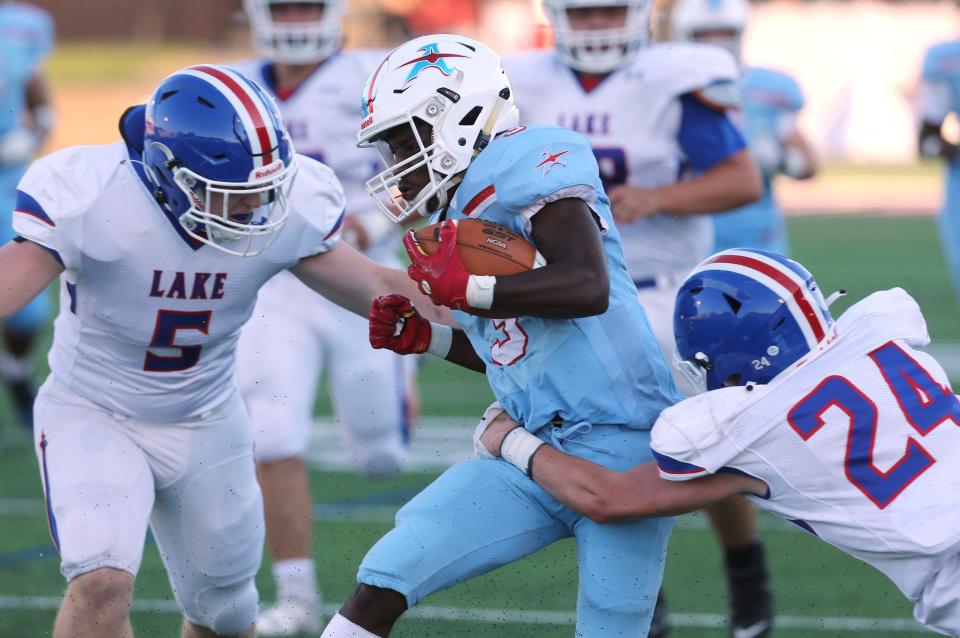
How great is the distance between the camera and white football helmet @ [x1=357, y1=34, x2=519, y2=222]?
3180mm

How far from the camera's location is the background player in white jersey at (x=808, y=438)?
2990 millimetres

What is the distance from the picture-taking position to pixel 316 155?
18.1 feet

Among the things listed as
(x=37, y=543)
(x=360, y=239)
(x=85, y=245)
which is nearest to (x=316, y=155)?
(x=360, y=239)

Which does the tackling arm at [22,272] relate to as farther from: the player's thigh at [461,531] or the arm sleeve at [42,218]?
the player's thigh at [461,531]

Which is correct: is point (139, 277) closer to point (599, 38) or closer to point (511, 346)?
point (511, 346)

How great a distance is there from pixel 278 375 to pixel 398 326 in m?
1.86

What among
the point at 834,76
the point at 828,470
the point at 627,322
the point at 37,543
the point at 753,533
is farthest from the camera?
the point at 834,76

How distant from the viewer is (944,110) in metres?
7.90

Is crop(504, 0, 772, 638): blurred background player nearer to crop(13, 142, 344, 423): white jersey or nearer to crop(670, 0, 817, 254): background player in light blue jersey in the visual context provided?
crop(13, 142, 344, 423): white jersey

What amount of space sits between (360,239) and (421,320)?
2001 mm

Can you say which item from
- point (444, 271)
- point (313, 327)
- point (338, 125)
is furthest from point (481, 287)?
point (338, 125)

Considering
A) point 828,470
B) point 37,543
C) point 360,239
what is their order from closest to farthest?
point 828,470 → point 360,239 → point 37,543

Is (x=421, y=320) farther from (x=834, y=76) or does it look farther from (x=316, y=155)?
(x=834, y=76)

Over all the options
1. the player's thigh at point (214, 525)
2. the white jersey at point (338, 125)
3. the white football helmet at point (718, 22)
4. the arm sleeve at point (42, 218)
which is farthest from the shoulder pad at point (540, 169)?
the white football helmet at point (718, 22)
